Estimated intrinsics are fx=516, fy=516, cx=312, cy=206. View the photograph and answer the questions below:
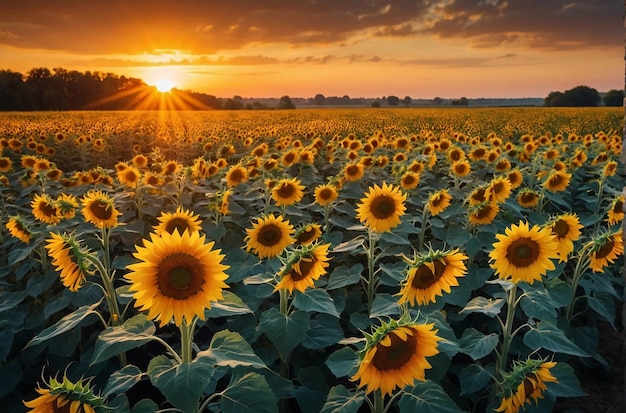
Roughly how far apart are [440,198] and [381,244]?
3.07ft

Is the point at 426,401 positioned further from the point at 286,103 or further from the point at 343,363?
the point at 286,103

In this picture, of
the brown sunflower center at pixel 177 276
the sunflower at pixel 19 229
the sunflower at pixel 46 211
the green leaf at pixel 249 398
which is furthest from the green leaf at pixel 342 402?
the sunflower at pixel 46 211

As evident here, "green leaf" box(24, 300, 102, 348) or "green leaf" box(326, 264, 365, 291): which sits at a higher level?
"green leaf" box(24, 300, 102, 348)

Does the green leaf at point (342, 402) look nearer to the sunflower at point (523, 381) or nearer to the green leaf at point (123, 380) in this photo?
the sunflower at point (523, 381)

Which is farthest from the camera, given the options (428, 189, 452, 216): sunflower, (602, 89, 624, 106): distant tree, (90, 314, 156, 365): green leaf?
(602, 89, 624, 106): distant tree

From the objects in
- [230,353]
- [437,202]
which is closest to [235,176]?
[437,202]

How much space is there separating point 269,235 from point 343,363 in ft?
4.61

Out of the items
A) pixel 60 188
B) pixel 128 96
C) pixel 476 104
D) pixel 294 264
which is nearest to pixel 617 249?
pixel 294 264

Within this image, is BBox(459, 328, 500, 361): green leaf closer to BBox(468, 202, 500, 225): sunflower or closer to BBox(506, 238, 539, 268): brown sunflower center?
BBox(506, 238, 539, 268): brown sunflower center

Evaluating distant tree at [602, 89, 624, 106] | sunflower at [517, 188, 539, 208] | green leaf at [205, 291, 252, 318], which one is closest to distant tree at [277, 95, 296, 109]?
distant tree at [602, 89, 624, 106]

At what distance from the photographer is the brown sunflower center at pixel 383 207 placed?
12.6 feet

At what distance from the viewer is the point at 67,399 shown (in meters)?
1.86

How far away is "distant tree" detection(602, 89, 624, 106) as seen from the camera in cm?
4638

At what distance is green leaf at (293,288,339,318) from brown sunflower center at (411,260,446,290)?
1.48 ft
